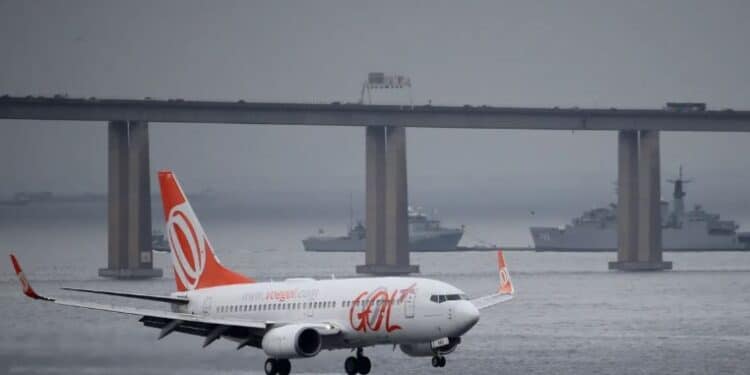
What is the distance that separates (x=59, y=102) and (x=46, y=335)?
329 feet

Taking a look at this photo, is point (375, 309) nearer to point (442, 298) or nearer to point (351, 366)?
point (442, 298)

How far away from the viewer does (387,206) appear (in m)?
168

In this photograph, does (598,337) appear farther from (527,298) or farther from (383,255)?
(383,255)

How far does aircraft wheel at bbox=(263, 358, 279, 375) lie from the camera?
5491cm

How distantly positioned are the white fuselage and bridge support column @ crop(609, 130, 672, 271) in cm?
12174

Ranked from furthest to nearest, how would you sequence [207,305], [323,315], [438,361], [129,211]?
[129,211] → [207,305] → [323,315] → [438,361]

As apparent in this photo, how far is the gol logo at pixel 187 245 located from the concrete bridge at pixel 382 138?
306 feet

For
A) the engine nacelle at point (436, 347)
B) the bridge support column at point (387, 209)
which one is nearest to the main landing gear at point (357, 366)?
the engine nacelle at point (436, 347)

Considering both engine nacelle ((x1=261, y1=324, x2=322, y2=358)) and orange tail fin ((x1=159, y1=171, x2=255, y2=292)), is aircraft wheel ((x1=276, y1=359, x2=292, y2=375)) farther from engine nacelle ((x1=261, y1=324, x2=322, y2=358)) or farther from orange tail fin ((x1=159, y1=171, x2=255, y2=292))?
orange tail fin ((x1=159, y1=171, x2=255, y2=292))

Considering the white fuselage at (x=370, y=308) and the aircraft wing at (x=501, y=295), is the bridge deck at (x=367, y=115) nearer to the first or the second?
the white fuselage at (x=370, y=308)

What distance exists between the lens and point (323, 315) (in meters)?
56.0

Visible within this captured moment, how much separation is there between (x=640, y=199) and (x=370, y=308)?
126718mm

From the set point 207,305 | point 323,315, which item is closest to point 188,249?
point 207,305

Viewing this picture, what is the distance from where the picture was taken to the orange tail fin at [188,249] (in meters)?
63.1
